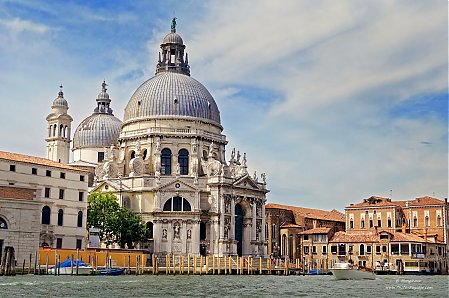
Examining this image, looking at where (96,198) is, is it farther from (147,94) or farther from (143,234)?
(147,94)

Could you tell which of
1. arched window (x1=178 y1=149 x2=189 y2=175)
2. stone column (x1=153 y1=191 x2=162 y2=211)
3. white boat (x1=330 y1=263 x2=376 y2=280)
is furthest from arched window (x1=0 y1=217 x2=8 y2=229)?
arched window (x1=178 y1=149 x2=189 y2=175)

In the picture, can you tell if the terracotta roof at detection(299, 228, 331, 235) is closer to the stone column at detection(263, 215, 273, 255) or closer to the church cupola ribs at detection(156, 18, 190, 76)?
the stone column at detection(263, 215, 273, 255)

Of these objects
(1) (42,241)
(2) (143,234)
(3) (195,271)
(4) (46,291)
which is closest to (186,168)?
(2) (143,234)

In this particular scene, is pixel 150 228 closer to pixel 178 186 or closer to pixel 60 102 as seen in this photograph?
pixel 178 186

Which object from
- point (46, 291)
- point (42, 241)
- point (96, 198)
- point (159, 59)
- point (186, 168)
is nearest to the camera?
point (46, 291)

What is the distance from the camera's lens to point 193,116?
6700 cm

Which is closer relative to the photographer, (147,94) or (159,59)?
(147,94)

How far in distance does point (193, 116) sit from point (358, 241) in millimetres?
21063

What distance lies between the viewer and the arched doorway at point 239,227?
64875mm

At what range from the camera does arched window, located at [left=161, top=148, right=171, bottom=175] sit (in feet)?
214

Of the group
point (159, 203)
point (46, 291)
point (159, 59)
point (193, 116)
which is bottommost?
point (46, 291)

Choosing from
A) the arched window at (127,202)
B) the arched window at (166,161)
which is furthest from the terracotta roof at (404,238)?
the arched window at (127,202)

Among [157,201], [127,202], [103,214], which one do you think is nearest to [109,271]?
[103,214]

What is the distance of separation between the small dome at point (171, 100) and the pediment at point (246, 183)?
686 cm
